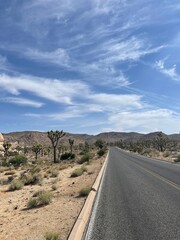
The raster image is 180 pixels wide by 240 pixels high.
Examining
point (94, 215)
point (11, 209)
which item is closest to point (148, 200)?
point (94, 215)

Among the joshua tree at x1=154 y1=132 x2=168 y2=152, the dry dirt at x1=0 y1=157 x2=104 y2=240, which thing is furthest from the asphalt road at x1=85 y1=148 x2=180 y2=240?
the joshua tree at x1=154 y1=132 x2=168 y2=152

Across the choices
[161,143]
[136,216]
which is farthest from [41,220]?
[161,143]

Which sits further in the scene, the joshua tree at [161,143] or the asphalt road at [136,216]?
the joshua tree at [161,143]

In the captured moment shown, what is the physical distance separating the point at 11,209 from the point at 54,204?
229cm

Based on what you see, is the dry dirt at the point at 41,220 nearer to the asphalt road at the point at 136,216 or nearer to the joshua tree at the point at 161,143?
the asphalt road at the point at 136,216

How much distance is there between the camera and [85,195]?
1573cm

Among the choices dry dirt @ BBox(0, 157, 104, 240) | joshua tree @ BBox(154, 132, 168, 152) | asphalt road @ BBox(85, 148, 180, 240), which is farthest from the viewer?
joshua tree @ BBox(154, 132, 168, 152)

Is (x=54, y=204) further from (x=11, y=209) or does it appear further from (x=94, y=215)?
(x=94, y=215)

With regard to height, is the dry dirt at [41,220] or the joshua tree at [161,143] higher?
the joshua tree at [161,143]

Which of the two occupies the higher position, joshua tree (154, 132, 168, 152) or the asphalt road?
joshua tree (154, 132, 168, 152)

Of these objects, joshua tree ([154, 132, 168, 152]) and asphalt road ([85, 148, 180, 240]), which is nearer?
asphalt road ([85, 148, 180, 240])

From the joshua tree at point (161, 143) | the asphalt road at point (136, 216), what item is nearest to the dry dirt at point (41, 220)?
the asphalt road at point (136, 216)

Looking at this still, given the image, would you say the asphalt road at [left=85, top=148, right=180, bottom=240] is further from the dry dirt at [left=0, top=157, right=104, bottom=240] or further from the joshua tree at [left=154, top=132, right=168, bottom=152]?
the joshua tree at [left=154, top=132, right=168, bottom=152]

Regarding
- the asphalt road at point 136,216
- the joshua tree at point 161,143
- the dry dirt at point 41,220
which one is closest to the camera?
the asphalt road at point 136,216
